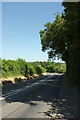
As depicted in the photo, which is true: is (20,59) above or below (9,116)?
above

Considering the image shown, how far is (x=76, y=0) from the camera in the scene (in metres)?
9.20

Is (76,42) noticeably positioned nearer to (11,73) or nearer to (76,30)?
(76,30)

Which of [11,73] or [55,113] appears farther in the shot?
[11,73]

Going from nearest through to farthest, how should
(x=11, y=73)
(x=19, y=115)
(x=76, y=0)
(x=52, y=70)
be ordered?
(x=19, y=115)
(x=76, y=0)
(x=11, y=73)
(x=52, y=70)

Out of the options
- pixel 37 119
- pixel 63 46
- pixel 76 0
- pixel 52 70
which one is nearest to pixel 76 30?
pixel 76 0

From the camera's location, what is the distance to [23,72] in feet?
98.6

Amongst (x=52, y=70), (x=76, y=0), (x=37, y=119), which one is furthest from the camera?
(x=52, y=70)

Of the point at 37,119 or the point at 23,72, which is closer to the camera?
the point at 37,119

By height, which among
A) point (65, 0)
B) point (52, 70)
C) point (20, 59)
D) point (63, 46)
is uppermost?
point (65, 0)

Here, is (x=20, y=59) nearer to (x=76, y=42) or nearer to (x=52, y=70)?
(x=76, y=42)

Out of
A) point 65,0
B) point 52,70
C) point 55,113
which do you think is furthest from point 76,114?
point 52,70

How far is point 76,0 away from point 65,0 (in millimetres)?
1131

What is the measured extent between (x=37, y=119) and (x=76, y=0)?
8.61 m

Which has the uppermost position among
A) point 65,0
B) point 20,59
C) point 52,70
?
point 65,0
